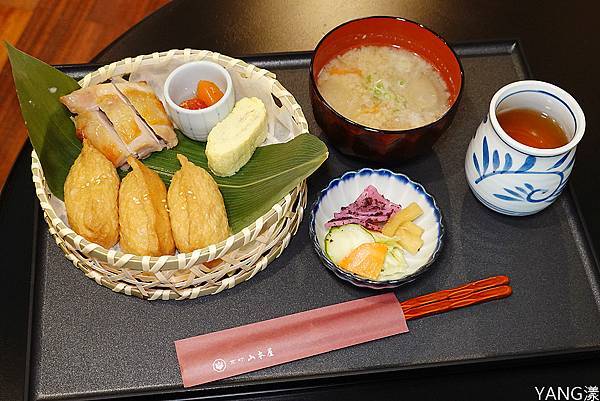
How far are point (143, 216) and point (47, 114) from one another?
1.10ft

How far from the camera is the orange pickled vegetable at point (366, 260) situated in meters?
1.36

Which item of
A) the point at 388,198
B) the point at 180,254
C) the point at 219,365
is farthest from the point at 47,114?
the point at 388,198

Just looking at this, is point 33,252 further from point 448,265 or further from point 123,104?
point 448,265

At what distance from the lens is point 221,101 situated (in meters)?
1.44

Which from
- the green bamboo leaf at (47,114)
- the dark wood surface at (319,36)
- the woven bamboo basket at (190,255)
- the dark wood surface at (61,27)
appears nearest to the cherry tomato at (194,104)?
the woven bamboo basket at (190,255)

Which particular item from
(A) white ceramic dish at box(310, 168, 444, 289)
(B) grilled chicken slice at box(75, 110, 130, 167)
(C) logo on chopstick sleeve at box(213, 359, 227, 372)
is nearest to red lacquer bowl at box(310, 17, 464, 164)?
(A) white ceramic dish at box(310, 168, 444, 289)

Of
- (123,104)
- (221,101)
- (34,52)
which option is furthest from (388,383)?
(34,52)

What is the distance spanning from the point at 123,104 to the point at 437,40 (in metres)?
0.69

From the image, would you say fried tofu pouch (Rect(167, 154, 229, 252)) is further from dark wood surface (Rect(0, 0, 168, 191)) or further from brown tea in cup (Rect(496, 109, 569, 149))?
dark wood surface (Rect(0, 0, 168, 191))

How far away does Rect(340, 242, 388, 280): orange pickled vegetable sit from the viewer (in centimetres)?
136

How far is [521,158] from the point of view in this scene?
1.34 metres

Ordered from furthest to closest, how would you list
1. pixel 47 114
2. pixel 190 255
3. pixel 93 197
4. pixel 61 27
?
pixel 61 27, pixel 47 114, pixel 93 197, pixel 190 255

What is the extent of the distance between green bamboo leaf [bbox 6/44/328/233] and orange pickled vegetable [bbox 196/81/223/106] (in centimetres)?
11

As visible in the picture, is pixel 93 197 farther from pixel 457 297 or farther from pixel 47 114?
pixel 457 297
